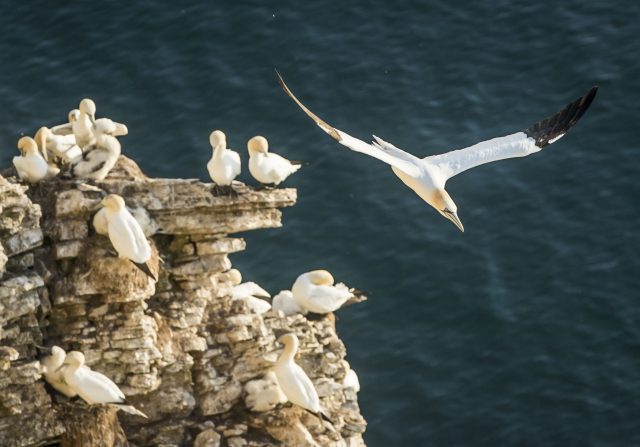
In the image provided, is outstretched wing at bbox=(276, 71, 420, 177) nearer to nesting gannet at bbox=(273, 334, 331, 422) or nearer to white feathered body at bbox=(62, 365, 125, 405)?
nesting gannet at bbox=(273, 334, 331, 422)

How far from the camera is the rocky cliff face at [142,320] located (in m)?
20.7

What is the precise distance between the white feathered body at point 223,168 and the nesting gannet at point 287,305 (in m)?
2.51

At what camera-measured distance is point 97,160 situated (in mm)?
21719

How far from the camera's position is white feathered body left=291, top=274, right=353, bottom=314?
23.8 metres

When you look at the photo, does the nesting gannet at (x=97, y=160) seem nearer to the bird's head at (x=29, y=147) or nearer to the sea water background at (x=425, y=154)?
the bird's head at (x=29, y=147)

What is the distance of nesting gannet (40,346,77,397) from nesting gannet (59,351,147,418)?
8 cm

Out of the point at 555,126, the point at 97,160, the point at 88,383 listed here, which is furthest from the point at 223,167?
the point at 555,126

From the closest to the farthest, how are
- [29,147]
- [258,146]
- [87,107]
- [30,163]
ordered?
[29,147]
[30,163]
[258,146]
[87,107]

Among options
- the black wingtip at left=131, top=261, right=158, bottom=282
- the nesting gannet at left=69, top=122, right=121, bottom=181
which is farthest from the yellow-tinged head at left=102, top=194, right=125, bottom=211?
the nesting gannet at left=69, top=122, right=121, bottom=181

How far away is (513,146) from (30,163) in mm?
6781

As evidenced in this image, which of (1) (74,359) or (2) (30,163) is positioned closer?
(1) (74,359)

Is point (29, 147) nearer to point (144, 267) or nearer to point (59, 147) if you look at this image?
point (59, 147)

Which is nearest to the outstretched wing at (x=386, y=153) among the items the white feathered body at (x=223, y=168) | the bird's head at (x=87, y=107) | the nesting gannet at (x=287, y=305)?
the white feathered body at (x=223, y=168)

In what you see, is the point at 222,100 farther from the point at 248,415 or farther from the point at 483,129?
the point at 248,415
